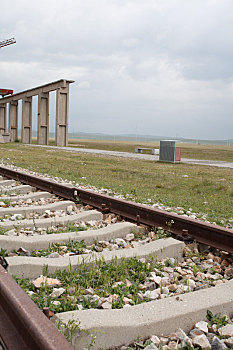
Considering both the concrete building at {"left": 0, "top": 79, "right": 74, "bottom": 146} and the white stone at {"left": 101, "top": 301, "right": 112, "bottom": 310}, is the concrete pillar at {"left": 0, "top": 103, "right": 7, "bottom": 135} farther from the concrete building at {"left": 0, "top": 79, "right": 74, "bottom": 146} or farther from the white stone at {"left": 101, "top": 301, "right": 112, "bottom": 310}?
the white stone at {"left": 101, "top": 301, "right": 112, "bottom": 310}

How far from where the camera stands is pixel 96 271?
3061 millimetres

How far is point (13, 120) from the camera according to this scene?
147ft

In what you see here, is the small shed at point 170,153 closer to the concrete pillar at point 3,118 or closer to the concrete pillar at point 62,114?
the concrete pillar at point 62,114

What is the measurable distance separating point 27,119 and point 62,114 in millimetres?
8100

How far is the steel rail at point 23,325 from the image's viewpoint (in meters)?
1.59

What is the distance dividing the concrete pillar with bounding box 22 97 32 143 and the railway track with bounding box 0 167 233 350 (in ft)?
116

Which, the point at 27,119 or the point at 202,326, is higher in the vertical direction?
the point at 27,119

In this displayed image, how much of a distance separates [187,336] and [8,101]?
46.0 metres

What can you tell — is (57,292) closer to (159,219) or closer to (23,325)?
(23,325)

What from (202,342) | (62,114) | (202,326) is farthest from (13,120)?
(202,342)

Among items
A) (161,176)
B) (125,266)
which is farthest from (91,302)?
(161,176)

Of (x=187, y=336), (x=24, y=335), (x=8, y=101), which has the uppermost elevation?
(x=8, y=101)

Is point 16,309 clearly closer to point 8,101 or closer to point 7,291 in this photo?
point 7,291

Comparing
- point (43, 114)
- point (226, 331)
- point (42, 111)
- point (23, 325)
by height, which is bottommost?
point (226, 331)
